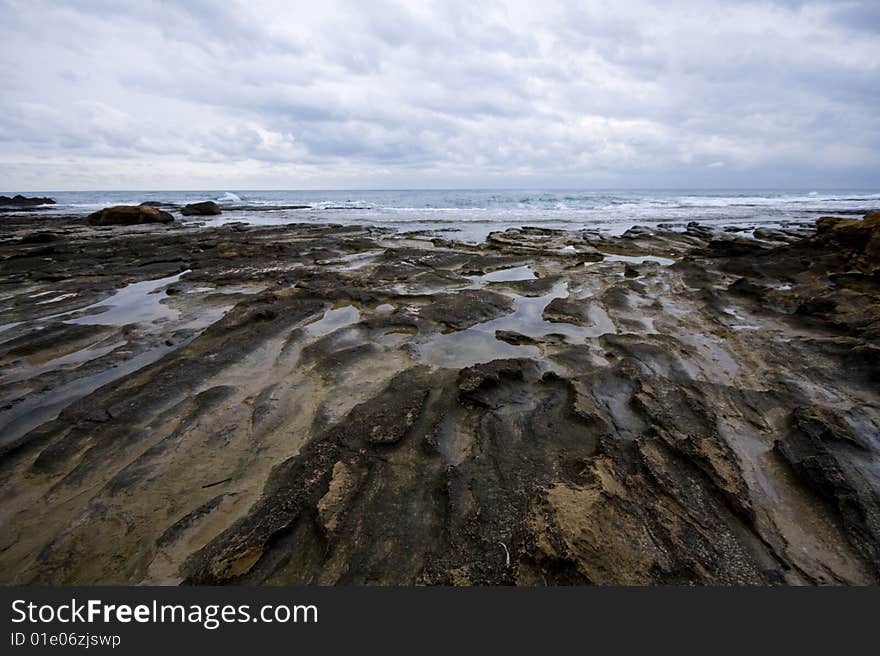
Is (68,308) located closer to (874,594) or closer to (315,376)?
(315,376)

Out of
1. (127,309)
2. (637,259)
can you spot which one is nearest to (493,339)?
(127,309)

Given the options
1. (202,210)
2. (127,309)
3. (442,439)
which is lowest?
(127,309)

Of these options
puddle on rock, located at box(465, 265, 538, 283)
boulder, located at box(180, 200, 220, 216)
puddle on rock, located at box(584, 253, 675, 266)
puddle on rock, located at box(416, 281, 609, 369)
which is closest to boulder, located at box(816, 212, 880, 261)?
puddle on rock, located at box(584, 253, 675, 266)

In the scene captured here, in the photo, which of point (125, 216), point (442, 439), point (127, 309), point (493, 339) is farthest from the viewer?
point (125, 216)

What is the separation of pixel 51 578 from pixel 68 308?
713 centimetres

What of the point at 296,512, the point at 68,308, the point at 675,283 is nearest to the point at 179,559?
the point at 296,512

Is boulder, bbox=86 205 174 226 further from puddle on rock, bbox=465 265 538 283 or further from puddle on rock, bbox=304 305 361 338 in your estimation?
puddle on rock, bbox=304 305 361 338

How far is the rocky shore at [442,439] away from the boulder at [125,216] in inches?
875

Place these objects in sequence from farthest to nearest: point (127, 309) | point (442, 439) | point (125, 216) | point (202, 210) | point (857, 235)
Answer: point (202, 210) < point (125, 216) < point (857, 235) < point (127, 309) < point (442, 439)

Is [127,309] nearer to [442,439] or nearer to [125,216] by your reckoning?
[442,439]

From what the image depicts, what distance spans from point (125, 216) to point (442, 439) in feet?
103

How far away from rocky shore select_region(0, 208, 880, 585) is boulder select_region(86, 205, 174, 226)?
22.2 metres

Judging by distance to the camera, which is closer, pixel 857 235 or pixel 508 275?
pixel 857 235

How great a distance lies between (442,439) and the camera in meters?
3.48
